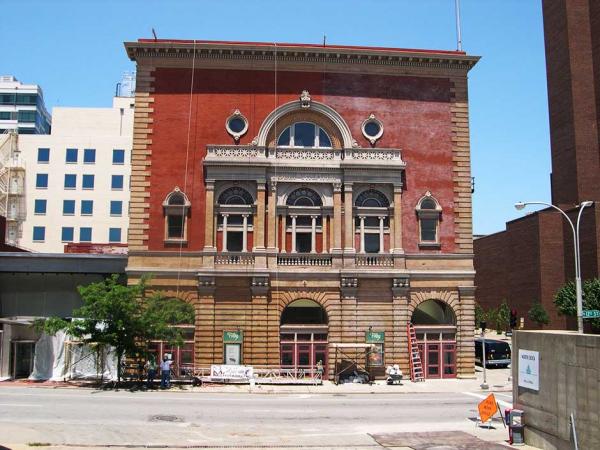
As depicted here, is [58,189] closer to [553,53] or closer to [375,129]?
[375,129]

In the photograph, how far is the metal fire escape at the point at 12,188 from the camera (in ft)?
231

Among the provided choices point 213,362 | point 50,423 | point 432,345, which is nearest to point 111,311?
point 213,362

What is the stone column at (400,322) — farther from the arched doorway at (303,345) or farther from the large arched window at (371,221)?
the arched doorway at (303,345)

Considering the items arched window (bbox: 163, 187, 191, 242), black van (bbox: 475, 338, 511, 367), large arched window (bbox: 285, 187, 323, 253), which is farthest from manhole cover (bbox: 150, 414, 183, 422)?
black van (bbox: 475, 338, 511, 367)

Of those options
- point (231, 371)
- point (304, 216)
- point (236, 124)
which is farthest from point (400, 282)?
point (236, 124)

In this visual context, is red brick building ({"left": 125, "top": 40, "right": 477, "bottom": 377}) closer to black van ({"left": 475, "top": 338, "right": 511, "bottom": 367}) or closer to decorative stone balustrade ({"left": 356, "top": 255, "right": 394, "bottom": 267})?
decorative stone balustrade ({"left": 356, "top": 255, "right": 394, "bottom": 267})

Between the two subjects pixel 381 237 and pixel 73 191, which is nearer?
pixel 381 237

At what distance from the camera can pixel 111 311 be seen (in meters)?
32.2

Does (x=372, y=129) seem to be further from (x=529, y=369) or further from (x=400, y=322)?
(x=529, y=369)

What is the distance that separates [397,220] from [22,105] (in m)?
100

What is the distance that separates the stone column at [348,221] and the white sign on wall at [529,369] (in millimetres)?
17019

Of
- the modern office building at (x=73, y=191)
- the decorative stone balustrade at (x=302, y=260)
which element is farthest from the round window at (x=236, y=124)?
the modern office building at (x=73, y=191)

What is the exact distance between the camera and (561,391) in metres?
19.2

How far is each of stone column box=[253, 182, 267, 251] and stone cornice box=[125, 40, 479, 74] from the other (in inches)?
296
